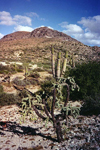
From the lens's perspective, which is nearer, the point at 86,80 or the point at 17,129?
the point at 17,129

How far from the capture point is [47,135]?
16.0ft

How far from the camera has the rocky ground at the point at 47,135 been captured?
412cm

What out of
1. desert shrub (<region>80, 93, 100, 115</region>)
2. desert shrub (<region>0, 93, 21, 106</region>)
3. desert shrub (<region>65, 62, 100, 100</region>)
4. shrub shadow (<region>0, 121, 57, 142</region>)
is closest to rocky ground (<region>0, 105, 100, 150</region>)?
shrub shadow (<region>0, 121, 57, 142</region>)

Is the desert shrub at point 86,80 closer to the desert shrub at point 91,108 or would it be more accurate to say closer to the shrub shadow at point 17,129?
the desert shrub at point 91,108

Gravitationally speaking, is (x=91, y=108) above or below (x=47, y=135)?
above

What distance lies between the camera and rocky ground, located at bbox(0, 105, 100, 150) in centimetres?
412

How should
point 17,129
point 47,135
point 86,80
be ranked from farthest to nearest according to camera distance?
1. point 86,80
2. point 17,129
3. point 47,135

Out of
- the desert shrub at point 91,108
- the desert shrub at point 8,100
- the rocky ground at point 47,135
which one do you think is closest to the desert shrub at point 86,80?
the desert shrub at point 91,108

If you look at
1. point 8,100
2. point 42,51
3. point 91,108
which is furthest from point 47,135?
point 42,51

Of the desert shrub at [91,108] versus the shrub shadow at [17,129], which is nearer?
the shrub shadow at [17,129]

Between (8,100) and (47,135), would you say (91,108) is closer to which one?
(47,135)

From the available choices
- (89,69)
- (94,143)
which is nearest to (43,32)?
(89,69)

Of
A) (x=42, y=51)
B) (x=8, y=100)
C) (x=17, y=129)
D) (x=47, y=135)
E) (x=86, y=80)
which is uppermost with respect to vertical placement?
(x=42, y=51)

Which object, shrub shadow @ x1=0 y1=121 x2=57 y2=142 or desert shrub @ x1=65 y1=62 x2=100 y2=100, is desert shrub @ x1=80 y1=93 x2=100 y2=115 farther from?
shrub shadow @ x1=0 y1=121 x2=57 y2=142
